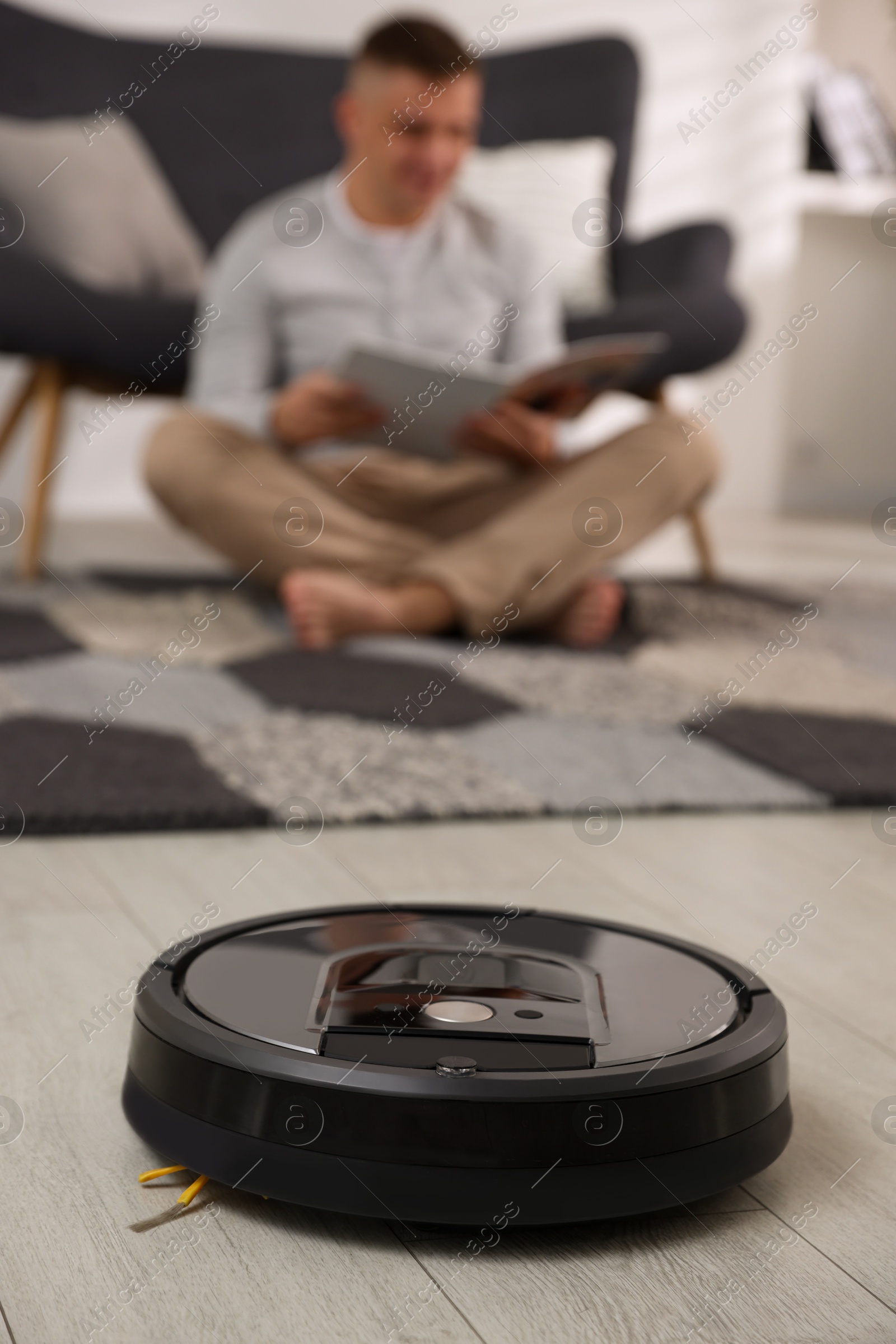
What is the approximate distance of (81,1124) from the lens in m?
0.54

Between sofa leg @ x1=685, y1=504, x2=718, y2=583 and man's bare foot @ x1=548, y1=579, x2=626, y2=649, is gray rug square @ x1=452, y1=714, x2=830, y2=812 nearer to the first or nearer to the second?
man's bare foot @ x1=548, y1=579, x2=626, y2=649

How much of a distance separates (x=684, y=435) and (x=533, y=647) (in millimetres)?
373

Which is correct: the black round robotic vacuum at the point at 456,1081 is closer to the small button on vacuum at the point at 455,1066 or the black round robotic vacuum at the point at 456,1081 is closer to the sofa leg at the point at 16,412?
the small button on vacuum at the point at 455,1066

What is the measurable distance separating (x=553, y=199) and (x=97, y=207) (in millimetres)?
845

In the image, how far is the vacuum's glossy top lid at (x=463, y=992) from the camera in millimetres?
476

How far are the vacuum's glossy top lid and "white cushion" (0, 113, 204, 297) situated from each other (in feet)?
5.50

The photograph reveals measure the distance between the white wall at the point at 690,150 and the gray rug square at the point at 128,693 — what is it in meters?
1.78

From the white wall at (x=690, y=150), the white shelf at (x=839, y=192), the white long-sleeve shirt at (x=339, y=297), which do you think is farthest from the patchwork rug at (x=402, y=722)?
the white shelf at (x=839, y=192)

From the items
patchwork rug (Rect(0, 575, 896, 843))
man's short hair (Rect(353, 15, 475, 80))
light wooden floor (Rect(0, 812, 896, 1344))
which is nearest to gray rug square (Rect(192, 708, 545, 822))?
patchwork rug (Rect(0, 575, 896, 843))

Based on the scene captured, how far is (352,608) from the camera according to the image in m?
1.63

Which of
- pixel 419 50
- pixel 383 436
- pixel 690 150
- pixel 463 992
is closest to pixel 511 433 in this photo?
pixel 383 436

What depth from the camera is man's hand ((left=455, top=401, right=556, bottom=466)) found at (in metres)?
1.70

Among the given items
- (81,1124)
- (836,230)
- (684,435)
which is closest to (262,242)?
(684,435)

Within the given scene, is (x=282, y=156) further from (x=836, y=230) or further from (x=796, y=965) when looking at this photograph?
(x=796, y=965)
